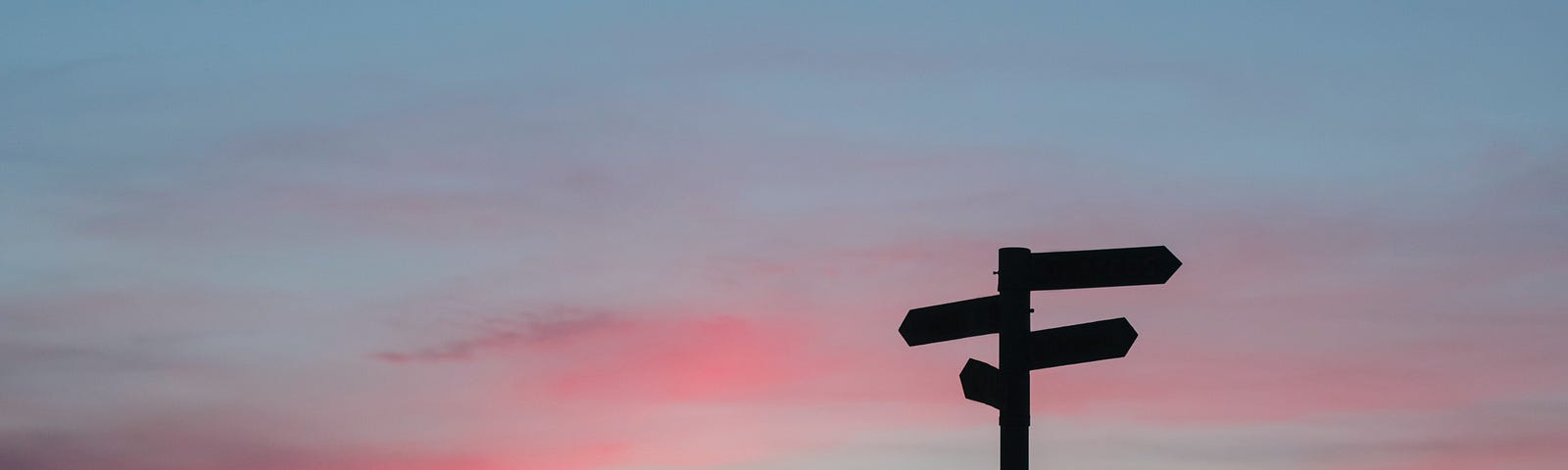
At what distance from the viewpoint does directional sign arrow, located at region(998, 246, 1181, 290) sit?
316 inches

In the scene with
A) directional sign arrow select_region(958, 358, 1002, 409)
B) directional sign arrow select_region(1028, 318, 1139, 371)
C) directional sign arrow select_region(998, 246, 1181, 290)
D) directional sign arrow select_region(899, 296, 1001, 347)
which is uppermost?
directional sign arrow select_region(998, 246, 1181, 290)

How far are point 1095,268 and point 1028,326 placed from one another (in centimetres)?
52

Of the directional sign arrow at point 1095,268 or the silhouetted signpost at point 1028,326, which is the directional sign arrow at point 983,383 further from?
the directional sign arrow at point 1095,268

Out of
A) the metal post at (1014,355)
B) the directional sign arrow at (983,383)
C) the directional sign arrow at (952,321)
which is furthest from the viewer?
the directional sign arrow at (952,321)

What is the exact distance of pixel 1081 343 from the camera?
26.7 feet

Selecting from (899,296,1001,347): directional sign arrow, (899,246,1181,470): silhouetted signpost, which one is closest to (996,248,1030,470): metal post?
(899,246,1181,470): silhouetted signpost

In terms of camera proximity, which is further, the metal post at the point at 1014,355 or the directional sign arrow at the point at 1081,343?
the directional sign arrow at the point at 1081,343

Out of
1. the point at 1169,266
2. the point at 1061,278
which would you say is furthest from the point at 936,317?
the point at 1169,266

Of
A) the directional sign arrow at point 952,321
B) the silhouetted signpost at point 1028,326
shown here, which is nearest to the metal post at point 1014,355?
the silhouetted signpost at point 1028,326

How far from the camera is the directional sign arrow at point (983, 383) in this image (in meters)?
7.95

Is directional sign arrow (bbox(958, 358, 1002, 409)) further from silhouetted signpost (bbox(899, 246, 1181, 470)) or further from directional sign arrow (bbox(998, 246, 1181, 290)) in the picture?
directional sign arrow (bbox(998, 246, 1181, 290))

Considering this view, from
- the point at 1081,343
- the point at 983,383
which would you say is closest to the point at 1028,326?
the point at 1081,343

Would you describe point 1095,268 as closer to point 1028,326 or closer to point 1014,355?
point 1028,326

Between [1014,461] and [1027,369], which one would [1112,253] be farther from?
[1014,461]
